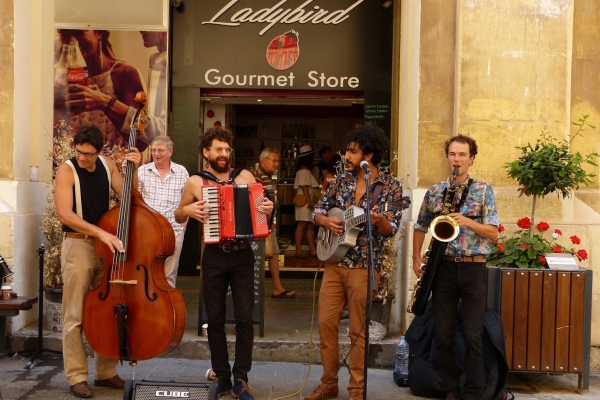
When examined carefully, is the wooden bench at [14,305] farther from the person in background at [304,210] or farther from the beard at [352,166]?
the person in background at [304,210]

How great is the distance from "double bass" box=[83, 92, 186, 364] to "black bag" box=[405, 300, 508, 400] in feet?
6.02

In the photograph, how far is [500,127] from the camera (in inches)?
272

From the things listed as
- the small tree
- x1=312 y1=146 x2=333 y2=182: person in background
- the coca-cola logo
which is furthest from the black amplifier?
x1=312 y1=146 x2=333 y2=182: person in background

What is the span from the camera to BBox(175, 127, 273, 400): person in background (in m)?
5.54

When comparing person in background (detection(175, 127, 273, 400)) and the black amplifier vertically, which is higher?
person in background (detection(175, 127, 273, 400))

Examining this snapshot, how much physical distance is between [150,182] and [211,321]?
6.94 feet

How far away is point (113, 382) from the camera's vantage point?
19.4ft

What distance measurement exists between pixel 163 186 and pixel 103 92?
2865 mm

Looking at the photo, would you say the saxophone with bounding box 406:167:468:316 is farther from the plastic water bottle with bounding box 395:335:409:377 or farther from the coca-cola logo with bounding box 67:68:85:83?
the coca-cola logo with bounding box 67:68:85:83

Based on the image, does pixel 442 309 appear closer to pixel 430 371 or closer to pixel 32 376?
pixel 430 371

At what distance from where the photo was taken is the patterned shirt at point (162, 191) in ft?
23.7

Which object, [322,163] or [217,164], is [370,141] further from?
[322,163]

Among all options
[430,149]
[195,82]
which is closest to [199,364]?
[430,149]

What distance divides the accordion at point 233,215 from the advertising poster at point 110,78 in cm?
454
